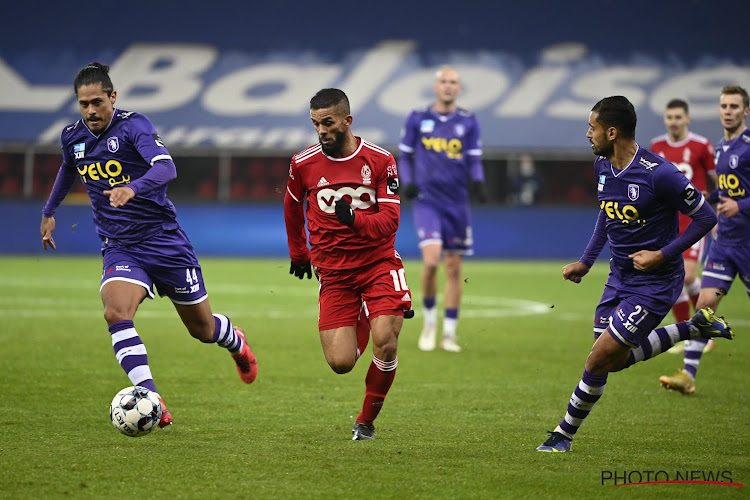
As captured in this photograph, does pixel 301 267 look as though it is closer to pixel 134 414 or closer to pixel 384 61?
pixel 134 414

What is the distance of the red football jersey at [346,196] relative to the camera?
6.75 m

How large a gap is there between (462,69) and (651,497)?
23824 millimetres

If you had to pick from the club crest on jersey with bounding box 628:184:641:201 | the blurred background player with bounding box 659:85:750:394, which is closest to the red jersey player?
the club crest on jersey with bounding box 628:184:641:201

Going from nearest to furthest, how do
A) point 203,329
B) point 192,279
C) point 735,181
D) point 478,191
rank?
point 192,279, point 203,329, point 735,181, point 478,191

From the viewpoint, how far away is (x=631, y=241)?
648 cm

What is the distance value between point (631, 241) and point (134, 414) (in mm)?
3111

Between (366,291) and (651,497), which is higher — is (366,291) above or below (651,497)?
above

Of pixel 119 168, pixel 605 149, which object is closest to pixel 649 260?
pixel 605 149

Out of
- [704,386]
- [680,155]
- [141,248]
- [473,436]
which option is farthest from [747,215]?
[141,248]

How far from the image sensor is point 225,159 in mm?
27672

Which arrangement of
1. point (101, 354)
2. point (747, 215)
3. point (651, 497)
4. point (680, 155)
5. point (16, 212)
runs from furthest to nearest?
1. point (16, 212)
2. point (680, 155)
3. point (101, 354)
4. point (747, 215)
5. point (651, 497)

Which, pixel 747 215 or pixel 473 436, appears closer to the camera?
pixel 473 436

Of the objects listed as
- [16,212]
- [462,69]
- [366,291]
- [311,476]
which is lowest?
[16,212]

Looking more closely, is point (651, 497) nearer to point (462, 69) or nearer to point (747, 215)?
point (747, 215)
